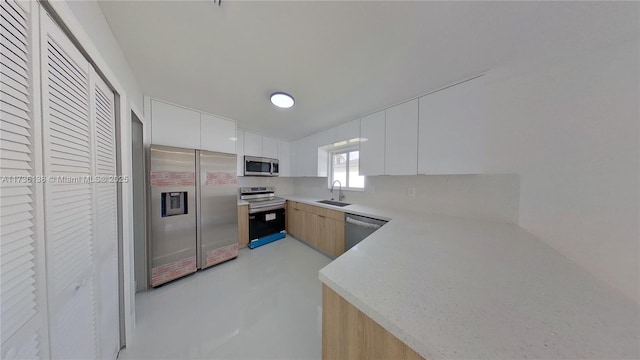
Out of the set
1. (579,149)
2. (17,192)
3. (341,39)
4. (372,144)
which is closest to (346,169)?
(372,144)

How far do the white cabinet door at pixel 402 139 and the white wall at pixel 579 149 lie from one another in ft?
1.94

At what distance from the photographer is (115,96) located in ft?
3.87

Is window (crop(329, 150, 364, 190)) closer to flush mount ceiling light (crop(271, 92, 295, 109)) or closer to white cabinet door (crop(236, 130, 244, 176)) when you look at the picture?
flush mount ceiling light (crop(271, 92, 295, 109))

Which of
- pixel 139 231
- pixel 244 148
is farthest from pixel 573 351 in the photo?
pixel 244 148

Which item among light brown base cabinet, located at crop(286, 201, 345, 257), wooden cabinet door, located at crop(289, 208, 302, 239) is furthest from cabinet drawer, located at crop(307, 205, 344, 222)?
wooden cabinet door, located at crop(289, 208, 302, 239)

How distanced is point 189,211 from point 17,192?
186 centimetres

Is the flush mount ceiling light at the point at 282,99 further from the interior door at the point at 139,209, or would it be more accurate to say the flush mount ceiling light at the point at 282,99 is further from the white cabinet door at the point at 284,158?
the white cabinet door at the point at 284,158

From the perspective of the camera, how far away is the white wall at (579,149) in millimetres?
1047

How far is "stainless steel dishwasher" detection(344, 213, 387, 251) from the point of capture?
2.03 m

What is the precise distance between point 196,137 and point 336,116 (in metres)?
1.99

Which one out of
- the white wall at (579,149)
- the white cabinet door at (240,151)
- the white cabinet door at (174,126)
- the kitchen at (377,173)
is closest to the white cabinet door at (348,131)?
the kitchen at (377,173)

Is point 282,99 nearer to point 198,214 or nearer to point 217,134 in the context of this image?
point 217,134

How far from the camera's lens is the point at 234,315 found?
5.16 ft

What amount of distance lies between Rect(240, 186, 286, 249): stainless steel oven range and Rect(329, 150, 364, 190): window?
1176mm
